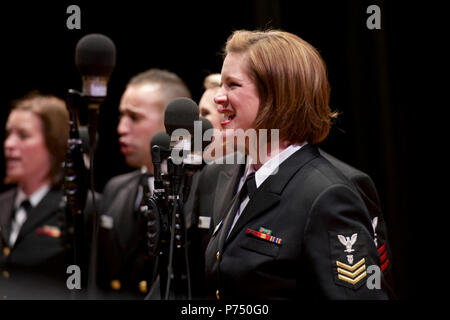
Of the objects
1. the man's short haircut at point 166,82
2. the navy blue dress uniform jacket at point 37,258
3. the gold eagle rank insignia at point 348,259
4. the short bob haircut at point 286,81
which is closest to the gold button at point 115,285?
the navy blue dress uniform jacket at point 37,258

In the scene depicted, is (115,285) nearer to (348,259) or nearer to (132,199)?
(132,199)

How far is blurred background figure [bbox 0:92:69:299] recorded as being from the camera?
287 cm

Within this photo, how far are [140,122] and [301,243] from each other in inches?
62.4

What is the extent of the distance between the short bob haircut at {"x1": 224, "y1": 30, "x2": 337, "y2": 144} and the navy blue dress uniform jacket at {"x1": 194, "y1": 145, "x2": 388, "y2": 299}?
13 cm

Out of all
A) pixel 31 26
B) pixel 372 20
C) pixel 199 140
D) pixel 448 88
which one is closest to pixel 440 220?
pixel 448 88

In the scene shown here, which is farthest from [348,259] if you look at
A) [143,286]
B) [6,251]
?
[6,251]

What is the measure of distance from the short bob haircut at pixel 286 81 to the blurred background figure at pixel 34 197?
64.5 inches

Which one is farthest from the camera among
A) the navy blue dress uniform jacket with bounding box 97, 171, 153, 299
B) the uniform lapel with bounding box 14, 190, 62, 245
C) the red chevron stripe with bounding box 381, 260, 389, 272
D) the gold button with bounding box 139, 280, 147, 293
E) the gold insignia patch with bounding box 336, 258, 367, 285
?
the uniform lapel with bounding box 14, 190, 62, 245

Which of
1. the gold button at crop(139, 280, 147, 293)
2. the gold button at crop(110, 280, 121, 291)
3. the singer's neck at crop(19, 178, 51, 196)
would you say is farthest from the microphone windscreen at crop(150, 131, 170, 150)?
the singer's neck at crop(19, 178, 51, 196)

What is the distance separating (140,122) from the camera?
2.94 metres

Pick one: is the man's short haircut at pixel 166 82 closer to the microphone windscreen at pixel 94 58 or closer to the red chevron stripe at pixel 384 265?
the microphone windscreen at pixel 94 58

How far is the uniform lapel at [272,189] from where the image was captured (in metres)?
1.67

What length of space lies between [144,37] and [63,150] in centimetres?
88

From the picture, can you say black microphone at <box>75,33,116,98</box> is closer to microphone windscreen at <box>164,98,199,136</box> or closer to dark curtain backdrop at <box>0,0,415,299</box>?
microphone windscreen at <box>164,98,199,136</box>
